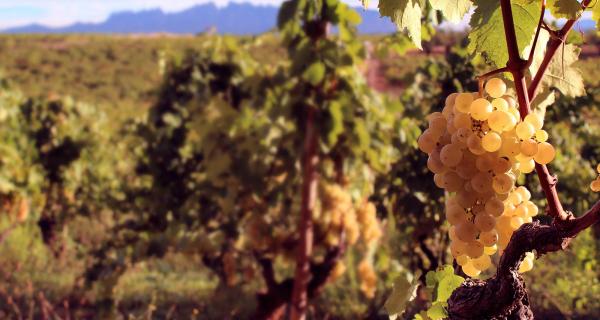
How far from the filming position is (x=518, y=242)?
729 mm

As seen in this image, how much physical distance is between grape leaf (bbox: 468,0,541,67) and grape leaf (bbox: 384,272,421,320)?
1.35ft

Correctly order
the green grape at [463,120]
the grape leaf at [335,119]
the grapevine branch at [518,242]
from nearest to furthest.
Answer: the grapevine branch at [518,242] < the green grape at [463,120] < the grape leaf at [335,119]

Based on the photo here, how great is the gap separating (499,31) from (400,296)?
494 mm

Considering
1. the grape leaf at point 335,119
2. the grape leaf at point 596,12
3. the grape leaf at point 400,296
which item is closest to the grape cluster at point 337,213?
the grape leaf at point 335,119

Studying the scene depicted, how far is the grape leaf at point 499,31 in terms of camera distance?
0.80m

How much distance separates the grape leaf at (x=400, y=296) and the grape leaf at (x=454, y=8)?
1.51 ft

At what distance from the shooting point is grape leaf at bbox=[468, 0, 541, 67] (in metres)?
0.80

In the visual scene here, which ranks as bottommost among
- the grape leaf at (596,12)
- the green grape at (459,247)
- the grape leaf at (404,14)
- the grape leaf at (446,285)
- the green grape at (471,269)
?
the grape leaf at (446,285)

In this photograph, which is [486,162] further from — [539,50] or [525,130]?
[539,50]

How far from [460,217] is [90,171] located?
888 cm

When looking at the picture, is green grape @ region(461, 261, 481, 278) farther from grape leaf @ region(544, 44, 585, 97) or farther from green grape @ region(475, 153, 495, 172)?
grape leaf @ region(544, 44, 585, 97)

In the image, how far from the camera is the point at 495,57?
822 mm

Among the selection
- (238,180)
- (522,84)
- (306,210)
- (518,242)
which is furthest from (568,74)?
(238,180)

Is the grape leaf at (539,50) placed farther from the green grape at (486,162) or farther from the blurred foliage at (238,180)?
the blurred foliage at (238,180)
